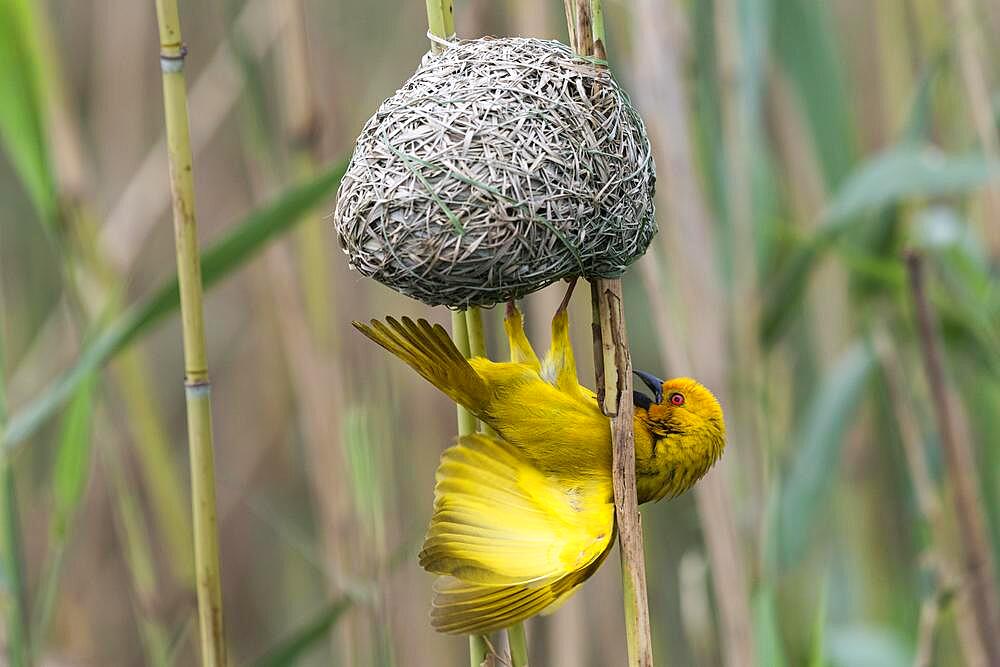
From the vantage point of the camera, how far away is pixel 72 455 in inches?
68.6

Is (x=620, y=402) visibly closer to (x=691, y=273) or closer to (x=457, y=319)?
(x=457, y=319)

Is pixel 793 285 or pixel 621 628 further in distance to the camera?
pixel 621 628

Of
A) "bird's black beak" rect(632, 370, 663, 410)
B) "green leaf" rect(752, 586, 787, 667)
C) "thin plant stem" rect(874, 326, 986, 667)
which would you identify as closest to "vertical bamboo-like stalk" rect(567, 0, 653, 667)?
"green leaf" rect(752, 586, 787, 667)

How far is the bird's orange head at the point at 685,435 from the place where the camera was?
2.14 metres

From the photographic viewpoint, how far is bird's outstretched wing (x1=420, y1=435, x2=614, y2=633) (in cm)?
172

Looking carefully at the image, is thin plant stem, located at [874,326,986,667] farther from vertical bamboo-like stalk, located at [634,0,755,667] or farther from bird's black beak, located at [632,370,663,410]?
bird's black beak, located at [632,370,663,410]

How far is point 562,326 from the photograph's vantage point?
2.02 metres

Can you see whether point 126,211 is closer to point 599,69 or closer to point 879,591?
point 599,69

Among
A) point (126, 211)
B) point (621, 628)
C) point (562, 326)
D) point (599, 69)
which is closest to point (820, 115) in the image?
point (562, 326)

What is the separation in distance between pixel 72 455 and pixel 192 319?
414 millimetres

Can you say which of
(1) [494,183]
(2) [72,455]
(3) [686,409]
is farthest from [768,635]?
(2) [72,455]

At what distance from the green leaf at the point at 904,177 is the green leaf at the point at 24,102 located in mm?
1630

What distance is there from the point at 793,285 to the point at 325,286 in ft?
3.77

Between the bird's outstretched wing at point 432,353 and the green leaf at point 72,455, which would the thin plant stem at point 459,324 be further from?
the green leaf at point 72,455
